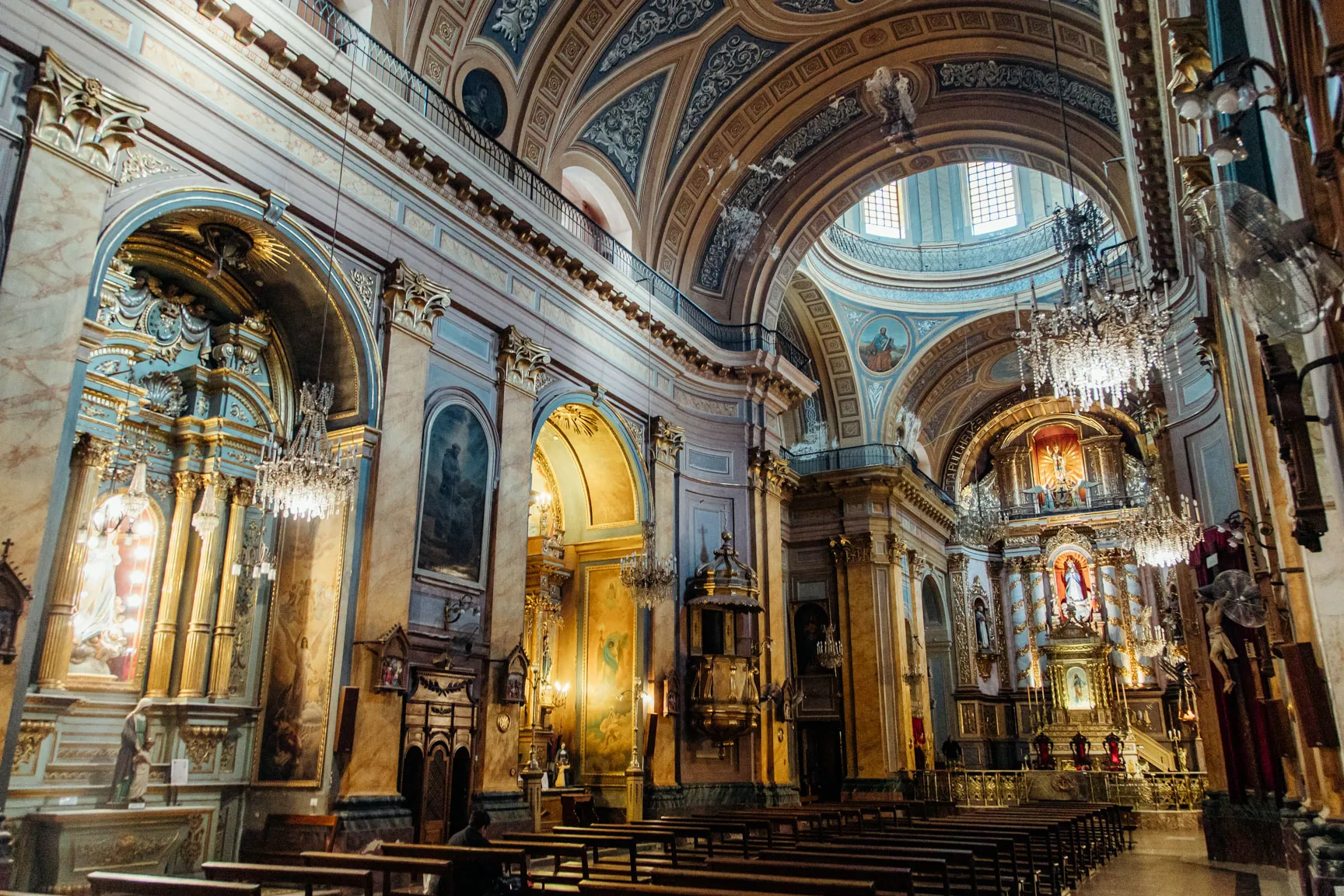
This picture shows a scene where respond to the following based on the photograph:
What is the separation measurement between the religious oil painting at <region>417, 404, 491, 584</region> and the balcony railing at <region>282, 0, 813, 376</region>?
3.32 metres

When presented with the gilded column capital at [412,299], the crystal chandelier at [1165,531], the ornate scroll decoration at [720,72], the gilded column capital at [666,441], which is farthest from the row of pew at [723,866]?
the ornate scroll decoration at [720,72]

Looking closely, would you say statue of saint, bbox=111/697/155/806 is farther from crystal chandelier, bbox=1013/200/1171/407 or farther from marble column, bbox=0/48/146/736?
crystal chandelier, bbox=1013/200/1171/407

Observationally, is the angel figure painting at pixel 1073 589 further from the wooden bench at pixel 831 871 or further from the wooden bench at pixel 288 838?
the wooden bench at pixel 831 871

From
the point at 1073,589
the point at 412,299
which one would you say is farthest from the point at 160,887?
the point at 1073,589

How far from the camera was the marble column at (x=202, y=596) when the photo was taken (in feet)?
29.2

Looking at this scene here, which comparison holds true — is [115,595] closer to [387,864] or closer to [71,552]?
[71,552]

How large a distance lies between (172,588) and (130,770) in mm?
1766

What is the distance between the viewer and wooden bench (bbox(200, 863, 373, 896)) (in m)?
5.14

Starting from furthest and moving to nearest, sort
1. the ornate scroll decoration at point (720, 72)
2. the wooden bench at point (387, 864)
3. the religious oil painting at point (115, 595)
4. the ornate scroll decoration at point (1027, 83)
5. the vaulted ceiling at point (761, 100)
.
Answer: the ornate scroll decoration at point (720, 72)
the ornate scroll decoration at point (1027, 83)
the vaulted ceiling at point (761, 100)
the religious oil painting at point (115, 595)
the wooden bench at point (387, 864)

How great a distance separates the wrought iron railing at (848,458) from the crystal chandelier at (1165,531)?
767 cm

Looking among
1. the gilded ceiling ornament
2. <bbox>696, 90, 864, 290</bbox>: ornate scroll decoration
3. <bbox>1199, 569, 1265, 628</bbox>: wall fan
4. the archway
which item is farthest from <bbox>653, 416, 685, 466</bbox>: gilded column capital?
<bbox>1199, 569, 1265, 628</bbox>: wall fan

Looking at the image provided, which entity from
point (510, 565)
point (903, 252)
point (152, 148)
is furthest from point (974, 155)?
point (152, 148)

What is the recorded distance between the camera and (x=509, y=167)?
12.5 meters

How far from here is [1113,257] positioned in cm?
1761
